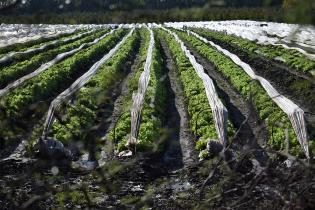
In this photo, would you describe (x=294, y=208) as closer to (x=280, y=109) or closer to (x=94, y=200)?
(x=94, y=200)

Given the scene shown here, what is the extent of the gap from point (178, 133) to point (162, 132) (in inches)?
436

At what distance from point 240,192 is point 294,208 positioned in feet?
14.2

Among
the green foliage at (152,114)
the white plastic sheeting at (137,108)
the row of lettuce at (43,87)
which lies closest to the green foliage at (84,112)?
the row of lettuce at (43,87)

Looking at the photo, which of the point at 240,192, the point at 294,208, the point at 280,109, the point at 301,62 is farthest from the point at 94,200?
the point at 301,62

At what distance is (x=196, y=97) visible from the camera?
1808 cm

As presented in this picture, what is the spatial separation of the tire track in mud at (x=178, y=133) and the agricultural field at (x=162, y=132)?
0.05 m

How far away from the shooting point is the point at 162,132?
144 inches

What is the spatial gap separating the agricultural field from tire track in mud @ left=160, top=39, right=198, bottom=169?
0.17 ft

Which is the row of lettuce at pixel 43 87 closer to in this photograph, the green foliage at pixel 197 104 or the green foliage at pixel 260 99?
the green foliage at pixel 197 104

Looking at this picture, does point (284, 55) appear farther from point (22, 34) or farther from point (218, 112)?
point (22, 34)

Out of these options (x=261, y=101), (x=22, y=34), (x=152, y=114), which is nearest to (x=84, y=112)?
(x=152, y=114)

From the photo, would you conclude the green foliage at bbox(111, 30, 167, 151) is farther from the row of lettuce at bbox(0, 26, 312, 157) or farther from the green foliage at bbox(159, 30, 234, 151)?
the green foliage at bbox(159, 30, 234, 151)

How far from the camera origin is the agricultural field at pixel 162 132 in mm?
4039

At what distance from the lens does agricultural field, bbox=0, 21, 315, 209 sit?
4039 mm
